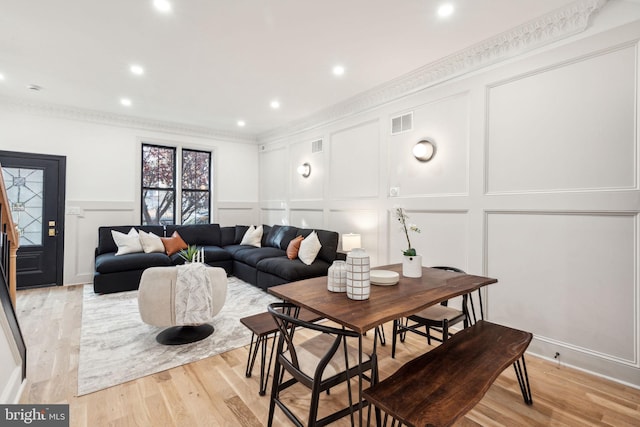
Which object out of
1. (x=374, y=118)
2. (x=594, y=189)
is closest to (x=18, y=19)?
(x=374, y=118)

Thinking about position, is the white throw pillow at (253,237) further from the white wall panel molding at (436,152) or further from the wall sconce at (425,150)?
the wall sconce at (425,150)

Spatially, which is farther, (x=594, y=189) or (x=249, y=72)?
(x=249, y=72)

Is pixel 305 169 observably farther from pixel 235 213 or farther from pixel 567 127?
pixel 567 127

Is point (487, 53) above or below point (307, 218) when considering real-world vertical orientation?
above

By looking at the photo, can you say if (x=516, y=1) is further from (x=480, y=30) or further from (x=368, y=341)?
(x=368, y=341)

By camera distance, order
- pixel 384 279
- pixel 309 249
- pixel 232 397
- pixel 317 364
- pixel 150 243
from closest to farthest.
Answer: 1. pixel 317 364
2. pixel 384 279
3. pixel 232 397
4. pixel 309 249
5. pixel 150 243

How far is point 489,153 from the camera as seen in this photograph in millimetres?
3004

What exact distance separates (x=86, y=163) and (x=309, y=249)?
4132mm

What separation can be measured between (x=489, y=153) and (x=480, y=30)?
3.69ft

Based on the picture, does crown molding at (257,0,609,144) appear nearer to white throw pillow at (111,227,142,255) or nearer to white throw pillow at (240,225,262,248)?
white throw pillow at (240,225,262,248)

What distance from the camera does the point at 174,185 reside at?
6.14 m

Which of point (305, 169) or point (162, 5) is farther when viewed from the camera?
point (305, 169)

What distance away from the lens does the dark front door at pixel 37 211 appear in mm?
4590

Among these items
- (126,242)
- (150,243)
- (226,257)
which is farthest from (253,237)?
(126,242)
